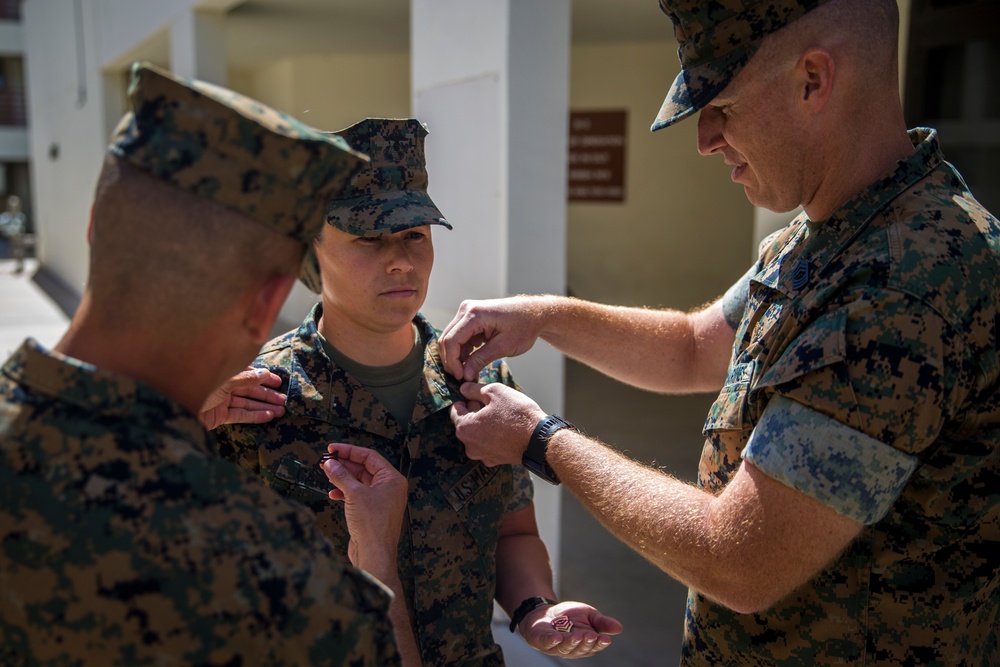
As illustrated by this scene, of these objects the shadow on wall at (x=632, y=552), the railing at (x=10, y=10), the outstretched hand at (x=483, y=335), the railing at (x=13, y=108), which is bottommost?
the shadow on wall at (x=632, y=552)

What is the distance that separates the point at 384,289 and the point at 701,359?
0.90 meters

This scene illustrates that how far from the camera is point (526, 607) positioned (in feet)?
6.14

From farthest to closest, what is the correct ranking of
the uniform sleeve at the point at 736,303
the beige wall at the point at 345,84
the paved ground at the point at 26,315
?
the paved ground at the point at 26,315
the beige wall at the point at 345,84
the uniform sleeve at the point at 736,303

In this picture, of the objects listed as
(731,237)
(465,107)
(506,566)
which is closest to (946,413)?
(506,566)

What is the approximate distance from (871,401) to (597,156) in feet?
22.9

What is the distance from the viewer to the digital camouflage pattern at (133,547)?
35.5 inches

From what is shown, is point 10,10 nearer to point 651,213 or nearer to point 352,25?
point 352,25

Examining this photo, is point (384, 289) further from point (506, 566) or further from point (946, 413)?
point (946, 413)

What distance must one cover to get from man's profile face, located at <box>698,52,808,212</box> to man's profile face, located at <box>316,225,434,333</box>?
730mm

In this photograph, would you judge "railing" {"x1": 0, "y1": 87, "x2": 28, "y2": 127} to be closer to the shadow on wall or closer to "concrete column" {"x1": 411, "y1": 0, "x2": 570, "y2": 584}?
the shadow on wall

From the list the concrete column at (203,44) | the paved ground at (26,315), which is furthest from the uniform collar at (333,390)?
the paved ground at (26,315)

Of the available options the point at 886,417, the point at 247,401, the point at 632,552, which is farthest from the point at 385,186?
the point at 632,552

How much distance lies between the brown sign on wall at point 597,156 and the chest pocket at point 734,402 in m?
6.46

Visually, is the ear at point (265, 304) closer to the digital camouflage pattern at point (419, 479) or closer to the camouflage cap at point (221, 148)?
the camouflage cap at point (221, 148)
